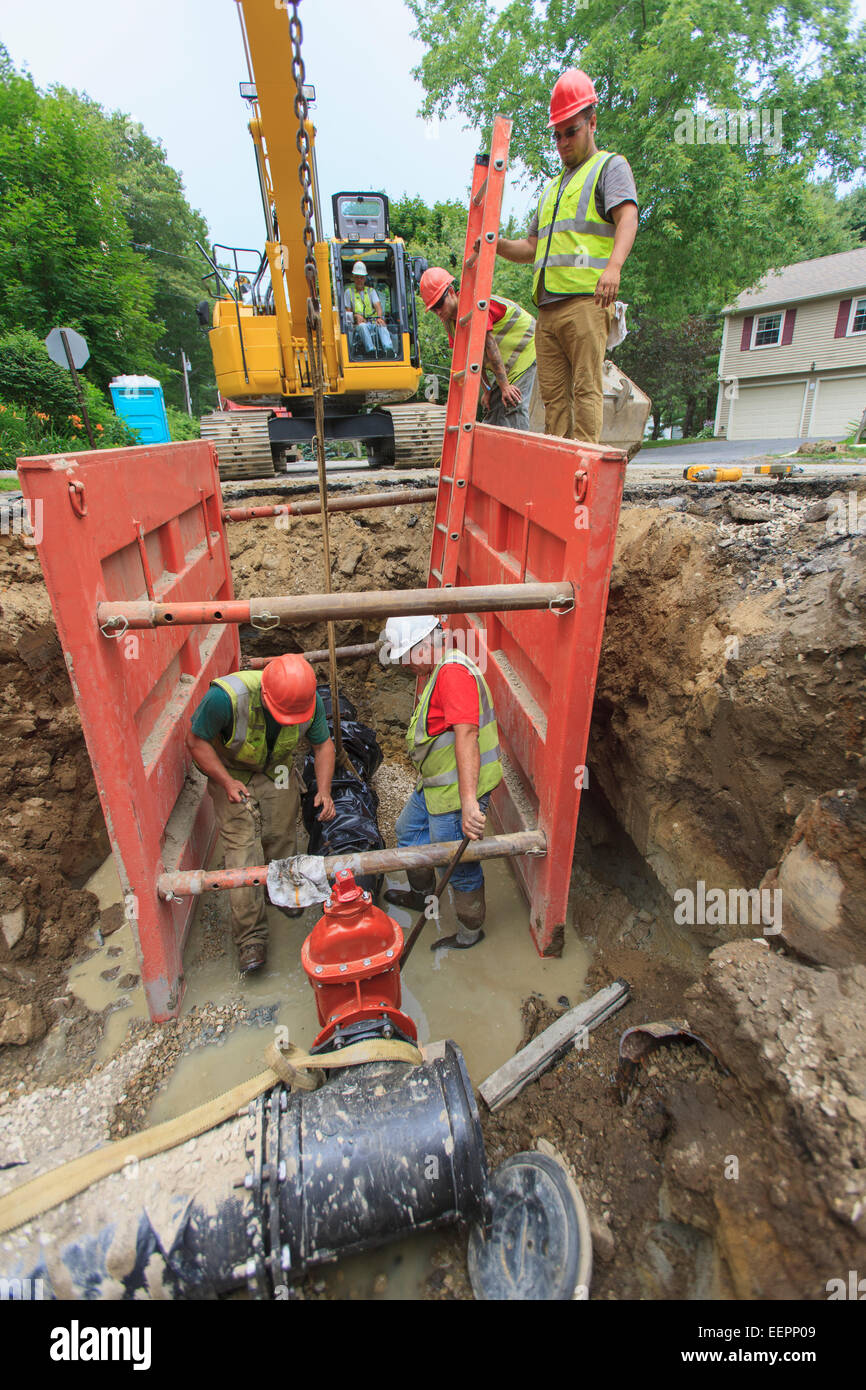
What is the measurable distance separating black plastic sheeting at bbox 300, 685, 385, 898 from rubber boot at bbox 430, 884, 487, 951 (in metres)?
0.42

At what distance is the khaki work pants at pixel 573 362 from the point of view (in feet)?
12.2

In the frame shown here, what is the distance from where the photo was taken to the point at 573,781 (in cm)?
258

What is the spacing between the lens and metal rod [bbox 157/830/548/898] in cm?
254

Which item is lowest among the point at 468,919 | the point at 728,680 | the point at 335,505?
the point at 468,919

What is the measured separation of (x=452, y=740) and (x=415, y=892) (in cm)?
100

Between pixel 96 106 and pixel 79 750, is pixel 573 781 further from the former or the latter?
pixel 96 106

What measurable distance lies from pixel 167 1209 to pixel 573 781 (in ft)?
5.70

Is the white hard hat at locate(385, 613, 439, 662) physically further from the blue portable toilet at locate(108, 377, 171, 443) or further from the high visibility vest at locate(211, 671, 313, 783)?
the blue portable toilet at locate(108, 377, 171, 443)

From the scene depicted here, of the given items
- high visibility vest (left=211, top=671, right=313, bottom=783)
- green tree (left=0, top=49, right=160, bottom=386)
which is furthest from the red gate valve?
green tree (left=0, top=49, right=160, bottom=386)

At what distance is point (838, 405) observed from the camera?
21.8 metres

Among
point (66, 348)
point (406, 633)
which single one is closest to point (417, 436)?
point (66, 348)

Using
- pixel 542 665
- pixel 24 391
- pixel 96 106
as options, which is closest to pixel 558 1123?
pixel 542 665

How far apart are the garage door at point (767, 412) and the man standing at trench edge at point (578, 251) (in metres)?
23.2

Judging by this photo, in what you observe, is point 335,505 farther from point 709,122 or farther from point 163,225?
point 163,225
